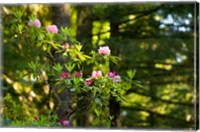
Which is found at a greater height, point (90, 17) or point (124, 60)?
point (90, 17)

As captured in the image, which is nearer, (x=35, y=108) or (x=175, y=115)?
(x=35, y=108)

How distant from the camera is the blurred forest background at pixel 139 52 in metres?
2.84

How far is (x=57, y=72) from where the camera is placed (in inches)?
74.1

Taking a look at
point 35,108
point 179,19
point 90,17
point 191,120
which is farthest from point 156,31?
point 35,108

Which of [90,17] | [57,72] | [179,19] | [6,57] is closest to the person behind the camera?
[57,72]

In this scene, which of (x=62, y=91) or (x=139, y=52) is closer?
(x=62, y=91)

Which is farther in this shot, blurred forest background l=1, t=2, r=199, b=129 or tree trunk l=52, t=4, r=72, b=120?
blurred forest background l=1, t=2, r=199, b=129

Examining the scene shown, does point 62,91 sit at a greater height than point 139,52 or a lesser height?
lesser

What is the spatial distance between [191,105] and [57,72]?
6.68ft

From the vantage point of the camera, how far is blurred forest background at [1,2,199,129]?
9.33 feet

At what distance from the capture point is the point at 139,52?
10.9ft

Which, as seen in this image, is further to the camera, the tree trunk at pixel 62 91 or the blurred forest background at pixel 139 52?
the blurred forest background at pixel 139 52

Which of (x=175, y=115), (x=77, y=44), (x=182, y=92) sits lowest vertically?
(x=175, y=115)

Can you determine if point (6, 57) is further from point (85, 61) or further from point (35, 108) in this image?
point (85, 61)
